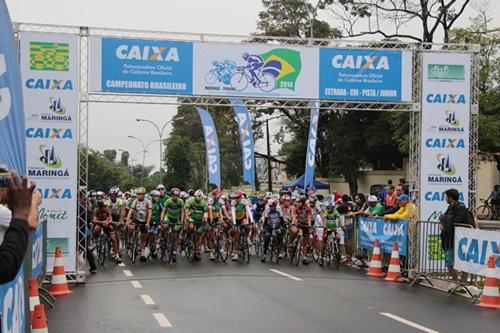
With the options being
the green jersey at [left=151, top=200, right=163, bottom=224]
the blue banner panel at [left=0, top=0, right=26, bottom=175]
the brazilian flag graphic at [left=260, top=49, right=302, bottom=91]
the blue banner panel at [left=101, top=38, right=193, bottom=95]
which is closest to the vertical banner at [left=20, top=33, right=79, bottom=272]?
the blue banner panel at [left=101, top=38, right=193, bottom=95]

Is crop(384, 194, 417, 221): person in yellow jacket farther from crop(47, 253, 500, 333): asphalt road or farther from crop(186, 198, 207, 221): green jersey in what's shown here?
crop(186, 198, 207, 221): green jersey

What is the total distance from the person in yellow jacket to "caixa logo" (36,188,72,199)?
284 inches

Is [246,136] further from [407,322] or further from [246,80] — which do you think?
[407,322]

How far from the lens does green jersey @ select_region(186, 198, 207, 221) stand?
17766 millimetres

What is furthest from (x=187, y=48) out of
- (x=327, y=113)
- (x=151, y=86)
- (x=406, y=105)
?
(x=327, y=113)

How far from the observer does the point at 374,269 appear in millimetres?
15141

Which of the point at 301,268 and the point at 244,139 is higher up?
the point at 244,139

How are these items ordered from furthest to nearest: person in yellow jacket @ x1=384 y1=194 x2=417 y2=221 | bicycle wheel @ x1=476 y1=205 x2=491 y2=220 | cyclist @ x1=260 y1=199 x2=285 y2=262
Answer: bicycle wheel @ x1=476 y1=205 x2=491 y2=220 < cyclist @ x1=260 y1=199 x2=285 y2=262 < person in yellow jacket @ x1=384 y1=194 x2=417 y2=221

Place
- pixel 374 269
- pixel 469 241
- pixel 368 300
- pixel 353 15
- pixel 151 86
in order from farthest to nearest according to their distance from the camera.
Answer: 1. pixel 353 15
2. pixel 374 269
3. pixel 151 86
4. pixel 469 241
5. pixel 368 300

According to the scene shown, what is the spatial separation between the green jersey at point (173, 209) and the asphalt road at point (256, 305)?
2886 millimetres

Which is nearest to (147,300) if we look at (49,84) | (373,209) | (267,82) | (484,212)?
(49,84)

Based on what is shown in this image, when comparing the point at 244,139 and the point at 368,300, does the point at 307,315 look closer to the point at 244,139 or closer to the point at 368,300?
the point at 368,300

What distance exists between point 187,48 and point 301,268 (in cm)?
601

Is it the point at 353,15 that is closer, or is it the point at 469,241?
the point at 469,241
